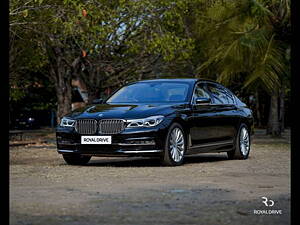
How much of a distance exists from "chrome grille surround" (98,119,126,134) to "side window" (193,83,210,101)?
199 centimetres

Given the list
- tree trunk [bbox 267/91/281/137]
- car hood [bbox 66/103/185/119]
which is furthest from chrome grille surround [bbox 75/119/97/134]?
tree trunk [bbox 267/91/281/137]

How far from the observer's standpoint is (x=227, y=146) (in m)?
15.2

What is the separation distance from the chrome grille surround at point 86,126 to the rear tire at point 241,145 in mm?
3800

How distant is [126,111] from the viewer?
13.0m

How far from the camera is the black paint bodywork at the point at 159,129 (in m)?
12.7

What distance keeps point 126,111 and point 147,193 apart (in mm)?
4394

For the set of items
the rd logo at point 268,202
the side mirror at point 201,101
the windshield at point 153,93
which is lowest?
the rd logo at point 268,202

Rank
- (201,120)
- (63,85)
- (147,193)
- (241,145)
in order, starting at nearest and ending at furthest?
(147,193) → (201,120) → (241,145) → (63,85)

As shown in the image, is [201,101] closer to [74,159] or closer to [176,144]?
[176,144]

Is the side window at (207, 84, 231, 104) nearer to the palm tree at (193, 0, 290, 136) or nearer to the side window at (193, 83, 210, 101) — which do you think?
the side window at (193, 83, 210, 101)

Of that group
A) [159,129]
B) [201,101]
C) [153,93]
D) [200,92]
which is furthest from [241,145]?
[159,129]

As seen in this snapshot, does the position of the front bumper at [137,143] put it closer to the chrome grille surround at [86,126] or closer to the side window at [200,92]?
the chrome grille surround at [86,126]

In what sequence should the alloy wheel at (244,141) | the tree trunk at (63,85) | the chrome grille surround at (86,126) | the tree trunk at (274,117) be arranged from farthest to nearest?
the tree trunk at (63,85) < the tree trunk at (274,117) < the alloy wheel at (244,141) < the chrome grille surround at (86,126)

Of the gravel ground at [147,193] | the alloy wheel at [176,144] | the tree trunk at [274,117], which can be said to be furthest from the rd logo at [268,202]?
the tree trunk at [274,117]
